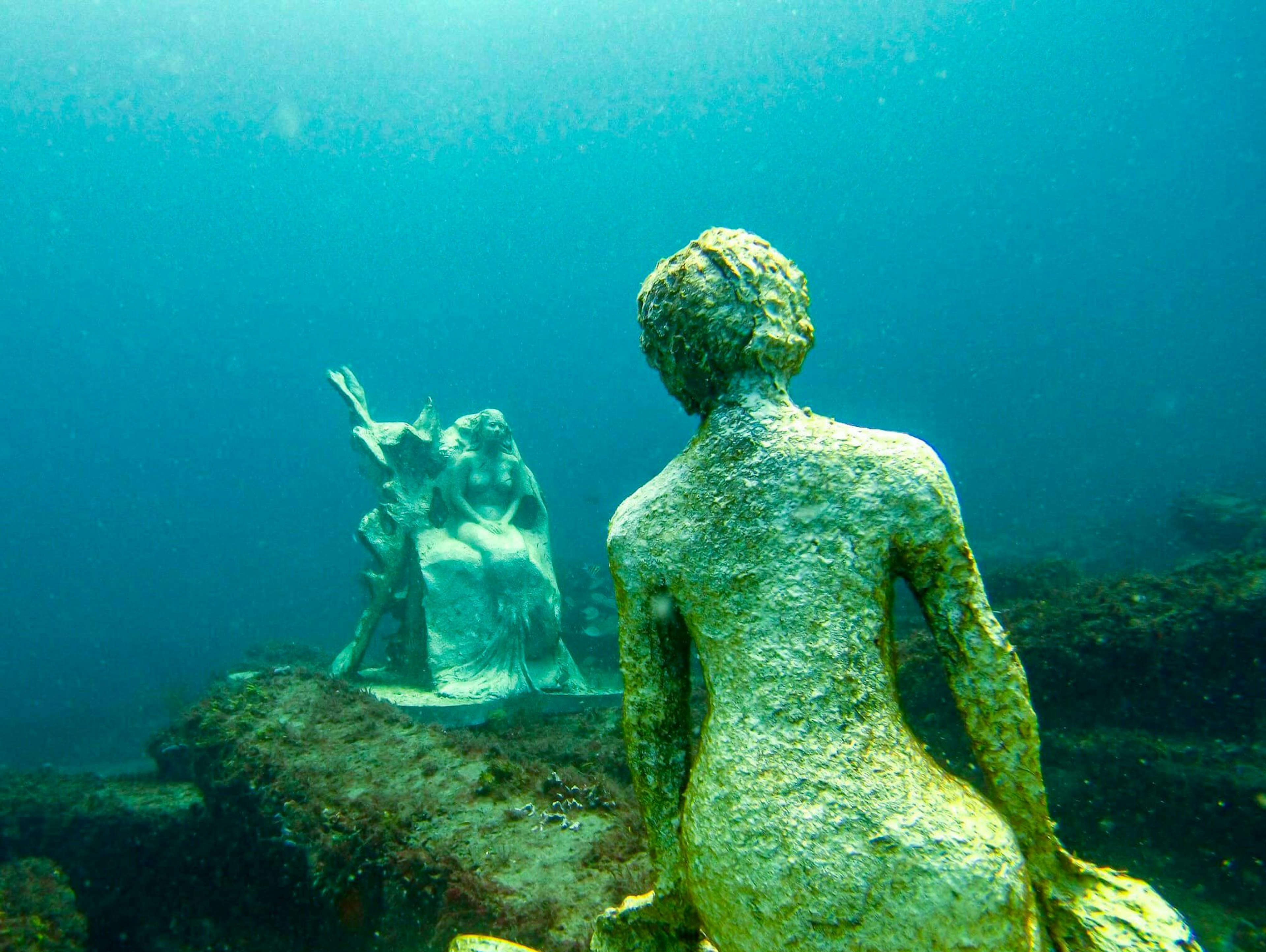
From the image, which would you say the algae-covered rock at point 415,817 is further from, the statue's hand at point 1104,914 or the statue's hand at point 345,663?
the statue's hand at point 345,663

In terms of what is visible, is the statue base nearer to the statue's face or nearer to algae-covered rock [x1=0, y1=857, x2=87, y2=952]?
algae-covered rock [x1=0, y1=857, x2=87, y2=952]

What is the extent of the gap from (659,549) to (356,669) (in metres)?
6.82

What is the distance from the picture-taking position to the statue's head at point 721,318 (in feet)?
5.76

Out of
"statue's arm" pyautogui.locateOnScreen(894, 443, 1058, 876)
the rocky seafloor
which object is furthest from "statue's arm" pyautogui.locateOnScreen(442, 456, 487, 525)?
"statue's arm" pyautogui.locateOnScreen(894, 443, 1058, 876)

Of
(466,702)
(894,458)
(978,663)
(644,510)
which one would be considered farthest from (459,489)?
(978,663)

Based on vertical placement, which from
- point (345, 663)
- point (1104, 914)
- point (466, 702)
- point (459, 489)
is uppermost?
point (459, 489)

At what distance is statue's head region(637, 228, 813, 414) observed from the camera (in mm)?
1757

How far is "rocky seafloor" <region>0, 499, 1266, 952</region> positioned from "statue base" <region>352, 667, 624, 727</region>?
0.87m

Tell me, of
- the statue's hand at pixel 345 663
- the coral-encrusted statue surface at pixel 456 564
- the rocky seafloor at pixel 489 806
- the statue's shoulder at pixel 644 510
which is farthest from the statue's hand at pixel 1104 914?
the statue's hand at pixel 345 663

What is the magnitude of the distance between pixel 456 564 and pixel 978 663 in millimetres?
6630

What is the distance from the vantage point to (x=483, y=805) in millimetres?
3619

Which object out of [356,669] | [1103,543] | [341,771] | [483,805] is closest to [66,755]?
[356,669]

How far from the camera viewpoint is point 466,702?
6.69 m

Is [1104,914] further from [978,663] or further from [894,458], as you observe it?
[894,458]
